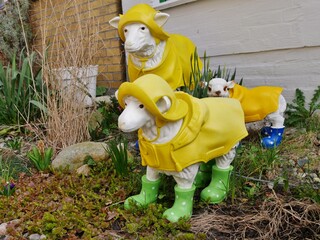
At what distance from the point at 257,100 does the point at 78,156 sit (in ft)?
5.10

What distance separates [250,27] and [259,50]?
0.92 feet

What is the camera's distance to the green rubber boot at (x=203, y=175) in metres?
2.22

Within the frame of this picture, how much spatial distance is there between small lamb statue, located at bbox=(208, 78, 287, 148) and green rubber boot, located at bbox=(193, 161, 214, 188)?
0.70 metres

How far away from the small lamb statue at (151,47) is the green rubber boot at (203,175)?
90 cm

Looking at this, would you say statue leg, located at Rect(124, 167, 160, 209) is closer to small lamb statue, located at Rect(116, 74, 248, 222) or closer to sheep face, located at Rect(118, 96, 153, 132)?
small lamb statue, located at Rect(116, 74, 248, 222)

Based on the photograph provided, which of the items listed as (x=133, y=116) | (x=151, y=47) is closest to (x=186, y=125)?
(x=133, y=116)

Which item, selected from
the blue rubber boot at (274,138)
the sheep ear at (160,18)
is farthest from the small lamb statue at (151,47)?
the blue rubber boot at (274,138)

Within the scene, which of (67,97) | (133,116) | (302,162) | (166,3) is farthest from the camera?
(166,3)

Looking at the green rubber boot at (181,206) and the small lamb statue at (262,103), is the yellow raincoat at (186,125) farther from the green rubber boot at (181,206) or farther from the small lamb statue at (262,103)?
the small lamb statue at (262,103)

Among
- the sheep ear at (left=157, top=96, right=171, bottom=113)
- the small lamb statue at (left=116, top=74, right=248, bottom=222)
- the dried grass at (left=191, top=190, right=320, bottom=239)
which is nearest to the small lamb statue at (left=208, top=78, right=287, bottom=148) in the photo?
the small lamb statue at (left=116, top=74, right=248, bottom=222)

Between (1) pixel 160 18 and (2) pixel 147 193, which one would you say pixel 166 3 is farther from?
(2) pixel 147 193

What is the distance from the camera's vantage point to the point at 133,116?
1597 mm

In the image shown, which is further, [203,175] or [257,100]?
[257,100]

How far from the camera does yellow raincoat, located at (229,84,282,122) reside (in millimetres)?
2705
